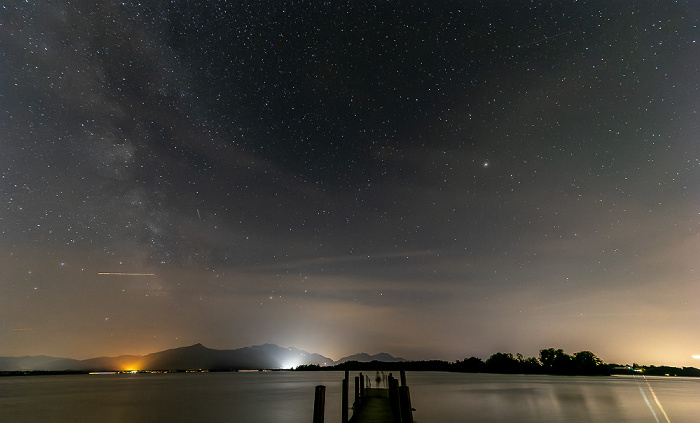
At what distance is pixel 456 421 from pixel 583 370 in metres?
116

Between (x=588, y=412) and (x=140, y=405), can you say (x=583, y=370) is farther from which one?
(x=140, y=405)

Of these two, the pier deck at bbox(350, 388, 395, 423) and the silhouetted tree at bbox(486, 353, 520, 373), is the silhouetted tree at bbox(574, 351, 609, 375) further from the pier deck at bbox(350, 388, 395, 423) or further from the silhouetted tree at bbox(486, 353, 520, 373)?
the pier deck at bbox(350, 388, 395, 423)

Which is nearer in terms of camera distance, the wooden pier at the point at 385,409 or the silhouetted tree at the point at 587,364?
the wooden pier at the point at 385,409

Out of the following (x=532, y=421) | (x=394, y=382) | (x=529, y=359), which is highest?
(x=529, y=359)

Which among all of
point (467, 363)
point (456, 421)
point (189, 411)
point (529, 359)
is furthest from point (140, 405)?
point (467, 363)

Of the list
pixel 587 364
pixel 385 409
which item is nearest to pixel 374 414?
pixel 385 409

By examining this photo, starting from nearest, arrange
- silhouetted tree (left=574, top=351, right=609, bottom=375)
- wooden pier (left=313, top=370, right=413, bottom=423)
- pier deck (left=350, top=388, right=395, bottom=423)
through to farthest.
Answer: wooden pier (left=313, top=370, right=413, bottom=423), pier deck (left=350, top=388, right=395, bottom=423), silhouetted tree (left=574, top=351, right=609, bottom=375)

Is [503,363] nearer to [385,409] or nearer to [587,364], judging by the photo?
[587,364]

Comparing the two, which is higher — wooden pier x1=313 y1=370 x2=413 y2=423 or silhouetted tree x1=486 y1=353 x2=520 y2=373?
silhouetted tree x1=486 y1=353 x2=520 y2=373

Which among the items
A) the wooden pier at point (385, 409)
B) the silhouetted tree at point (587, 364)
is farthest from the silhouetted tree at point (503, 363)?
the wooden pier at point (385, 409)

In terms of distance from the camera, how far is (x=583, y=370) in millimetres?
119750

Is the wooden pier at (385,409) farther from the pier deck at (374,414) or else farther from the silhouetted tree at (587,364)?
the silhouetted tree at (587,364)

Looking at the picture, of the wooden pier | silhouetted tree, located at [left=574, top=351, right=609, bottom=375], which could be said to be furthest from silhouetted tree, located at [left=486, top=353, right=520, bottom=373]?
the wooden pier

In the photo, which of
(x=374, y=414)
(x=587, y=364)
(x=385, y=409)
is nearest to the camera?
(x=374, y=414)
